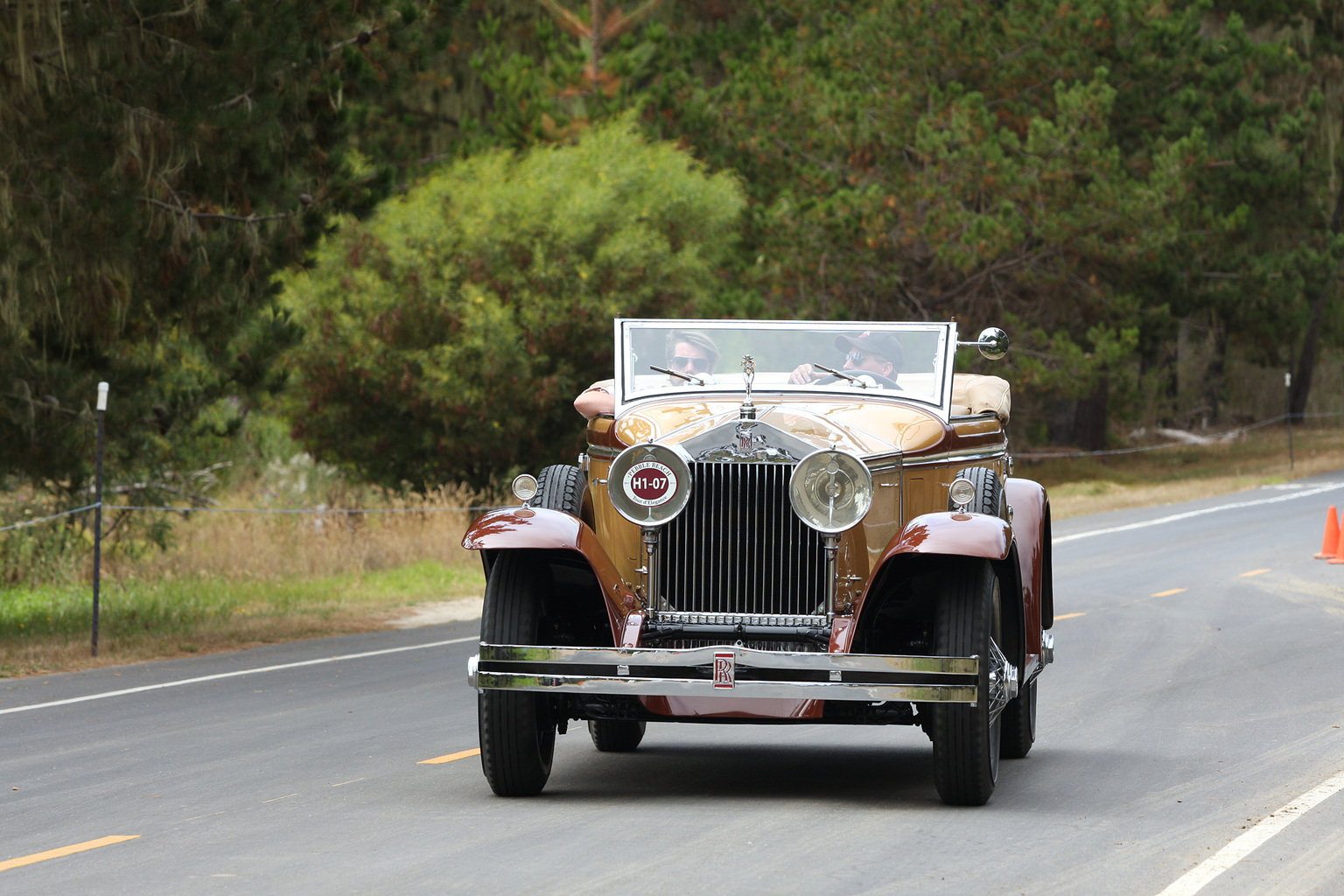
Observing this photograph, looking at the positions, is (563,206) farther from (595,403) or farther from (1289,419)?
(595,403)

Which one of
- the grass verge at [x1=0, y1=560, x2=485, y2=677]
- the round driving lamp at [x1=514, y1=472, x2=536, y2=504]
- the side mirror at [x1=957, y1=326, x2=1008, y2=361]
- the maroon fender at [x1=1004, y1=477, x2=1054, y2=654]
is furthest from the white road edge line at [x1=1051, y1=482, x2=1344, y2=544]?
the round driving lamp at [x1=514, y1=472, x2=536, y2=504]

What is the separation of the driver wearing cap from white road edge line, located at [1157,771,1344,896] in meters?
2.87

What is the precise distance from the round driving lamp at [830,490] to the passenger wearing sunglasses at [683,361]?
143 cm

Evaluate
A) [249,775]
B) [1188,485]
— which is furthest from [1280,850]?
[1188,485]

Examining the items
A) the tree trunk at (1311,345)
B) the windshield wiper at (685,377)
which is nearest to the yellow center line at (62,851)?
the windshield wiper at (685,377)

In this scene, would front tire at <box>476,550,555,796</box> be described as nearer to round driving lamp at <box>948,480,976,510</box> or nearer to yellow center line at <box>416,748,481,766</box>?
yellow center line at <box>416,748,481,766</box>

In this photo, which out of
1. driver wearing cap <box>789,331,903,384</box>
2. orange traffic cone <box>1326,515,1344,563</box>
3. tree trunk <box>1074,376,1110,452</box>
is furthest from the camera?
tree trunk <box>1074,376,1110,452</box>

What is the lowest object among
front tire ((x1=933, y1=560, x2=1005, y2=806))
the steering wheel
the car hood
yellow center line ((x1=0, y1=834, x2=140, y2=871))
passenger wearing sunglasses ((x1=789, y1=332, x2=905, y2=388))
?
yellow center line ((x1=0, y1=834, x2=140, y2=871))

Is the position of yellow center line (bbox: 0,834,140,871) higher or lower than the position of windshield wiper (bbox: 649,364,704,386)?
lower

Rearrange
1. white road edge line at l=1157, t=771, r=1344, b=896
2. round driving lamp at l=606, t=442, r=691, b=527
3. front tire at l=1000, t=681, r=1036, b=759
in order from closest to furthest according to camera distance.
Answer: white road edge line at l=1157, t=771, r=1344, b=896 < round driving lamp at l=606, t=442, r=691, b=527 < front tire at l=1000, t=681, r=1036, b=759

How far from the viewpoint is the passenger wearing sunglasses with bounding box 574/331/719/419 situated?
30.9 ft

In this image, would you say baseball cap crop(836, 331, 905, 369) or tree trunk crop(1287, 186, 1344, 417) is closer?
baseball cap crop(836, 331, 905, 369)

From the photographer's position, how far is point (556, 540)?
817 centimetres

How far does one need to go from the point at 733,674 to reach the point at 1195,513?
77.8 feet
